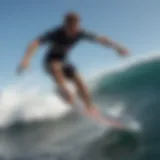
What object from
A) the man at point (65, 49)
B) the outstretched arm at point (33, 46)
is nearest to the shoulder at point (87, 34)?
the man at point (65, 49)

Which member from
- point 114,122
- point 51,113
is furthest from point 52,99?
point 114,122

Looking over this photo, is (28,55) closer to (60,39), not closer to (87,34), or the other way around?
(60,39)

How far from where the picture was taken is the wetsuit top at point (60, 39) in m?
2.54

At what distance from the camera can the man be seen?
2.54 meters

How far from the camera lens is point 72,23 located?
2527mm

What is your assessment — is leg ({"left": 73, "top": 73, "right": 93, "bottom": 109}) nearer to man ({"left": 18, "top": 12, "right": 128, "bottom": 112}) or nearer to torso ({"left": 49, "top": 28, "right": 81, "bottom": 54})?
man ({"left": 18, "top": 12, "right": 128, "bottom": 112})

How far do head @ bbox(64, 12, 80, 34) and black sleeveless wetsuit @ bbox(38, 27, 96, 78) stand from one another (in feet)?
0.07

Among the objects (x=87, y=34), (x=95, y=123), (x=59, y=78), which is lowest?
(x=95, y=123)

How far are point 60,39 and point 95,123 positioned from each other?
36cm

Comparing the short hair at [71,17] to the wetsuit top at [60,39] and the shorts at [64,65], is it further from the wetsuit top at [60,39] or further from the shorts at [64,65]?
the shorts at [64,65]

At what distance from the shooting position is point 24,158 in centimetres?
256

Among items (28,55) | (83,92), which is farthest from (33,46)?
(83,92)

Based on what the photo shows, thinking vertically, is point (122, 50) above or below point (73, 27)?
below

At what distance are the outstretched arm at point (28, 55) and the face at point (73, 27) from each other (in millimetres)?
131
